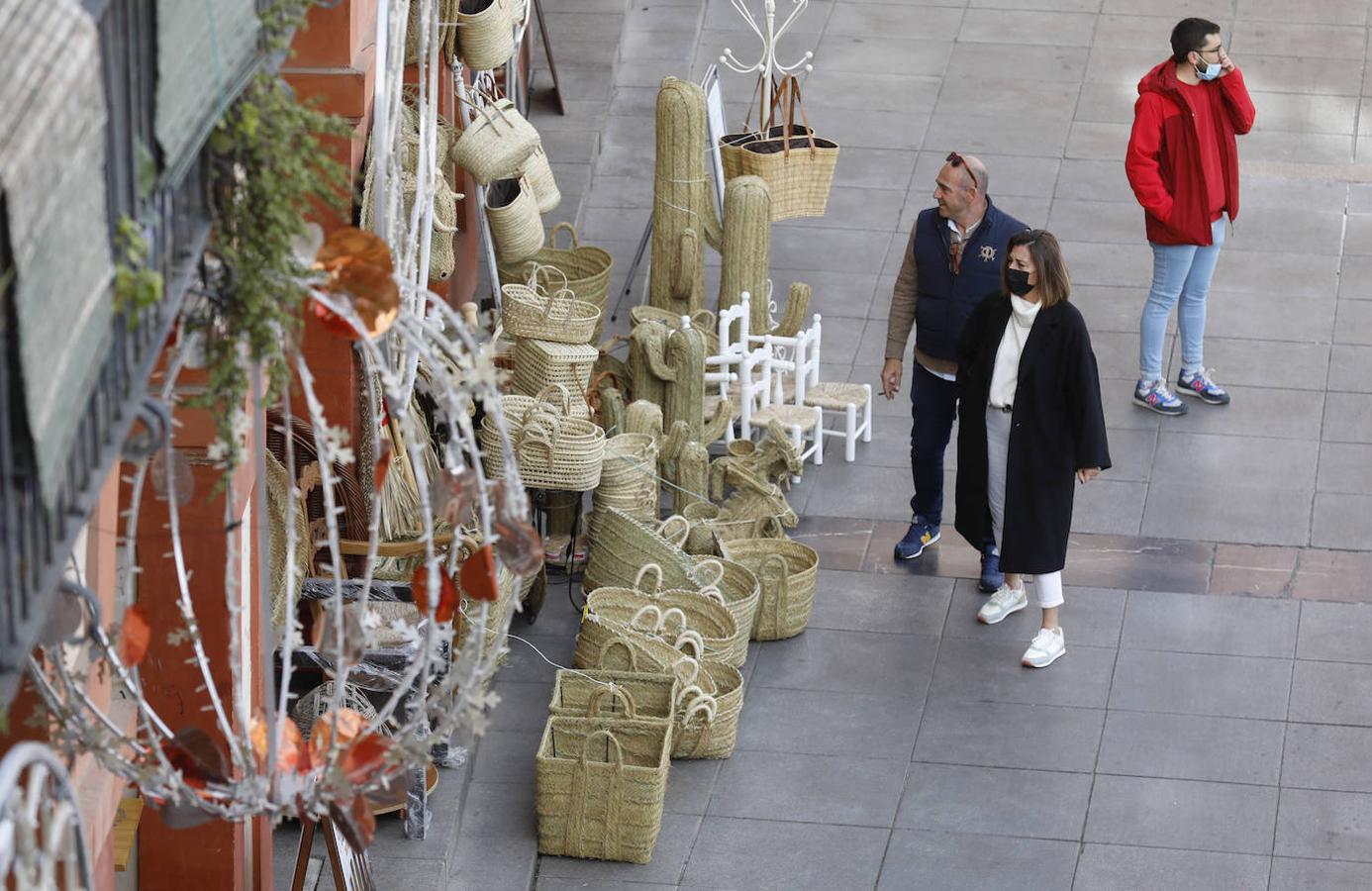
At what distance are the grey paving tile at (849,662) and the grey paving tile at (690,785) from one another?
646 millimetres

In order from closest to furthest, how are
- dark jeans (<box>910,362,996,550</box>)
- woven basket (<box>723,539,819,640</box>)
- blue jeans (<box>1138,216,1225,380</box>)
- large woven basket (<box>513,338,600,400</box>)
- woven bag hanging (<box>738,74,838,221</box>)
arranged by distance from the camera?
1. woven basket (<box>723,539,819,640</box>)
2. dark jeans (<box>910,362,996,550</box>)
3. large woven basket (<box>513,338,600,400</box>)
4. blue jeans (<box>1138,216,1225,380</box>)
5. woven bag hanging (<box>738,74,838,221</box>)

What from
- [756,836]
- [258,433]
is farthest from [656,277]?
[258,433]

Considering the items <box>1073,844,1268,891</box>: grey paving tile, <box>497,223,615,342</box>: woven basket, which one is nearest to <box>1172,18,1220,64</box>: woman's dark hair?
<box>497,223,615,342</box>: woven basket

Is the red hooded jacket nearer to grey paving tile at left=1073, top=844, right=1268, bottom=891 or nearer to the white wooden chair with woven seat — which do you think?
the white wooden chair with woven seat

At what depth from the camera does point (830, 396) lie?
1042cm

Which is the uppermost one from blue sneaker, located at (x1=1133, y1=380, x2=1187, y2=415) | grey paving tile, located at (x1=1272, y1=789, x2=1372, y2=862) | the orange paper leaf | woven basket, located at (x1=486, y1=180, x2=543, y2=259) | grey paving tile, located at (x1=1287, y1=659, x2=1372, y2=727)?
the orange paper leaf

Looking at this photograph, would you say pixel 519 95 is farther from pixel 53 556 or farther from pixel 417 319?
pixel 53 556

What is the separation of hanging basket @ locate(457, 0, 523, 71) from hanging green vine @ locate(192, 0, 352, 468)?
515 centimetres

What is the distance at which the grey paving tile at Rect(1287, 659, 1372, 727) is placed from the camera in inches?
327

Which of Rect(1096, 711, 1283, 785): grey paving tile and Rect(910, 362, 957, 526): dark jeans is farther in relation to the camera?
Rect(910, 362, 957, 526): dark jeans

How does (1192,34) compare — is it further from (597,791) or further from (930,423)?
(597,791)

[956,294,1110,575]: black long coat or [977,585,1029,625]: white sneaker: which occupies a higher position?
[956,294,1110,575]: black long coat

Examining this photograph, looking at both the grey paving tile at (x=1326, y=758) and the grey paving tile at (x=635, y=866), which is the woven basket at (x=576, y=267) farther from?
the grey paving tile at (x=1326, y=758)

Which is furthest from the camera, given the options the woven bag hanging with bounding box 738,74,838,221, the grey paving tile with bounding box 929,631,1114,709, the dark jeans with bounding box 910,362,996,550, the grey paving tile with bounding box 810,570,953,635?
the woven bag hanging with bounding box 738,74,838,221
